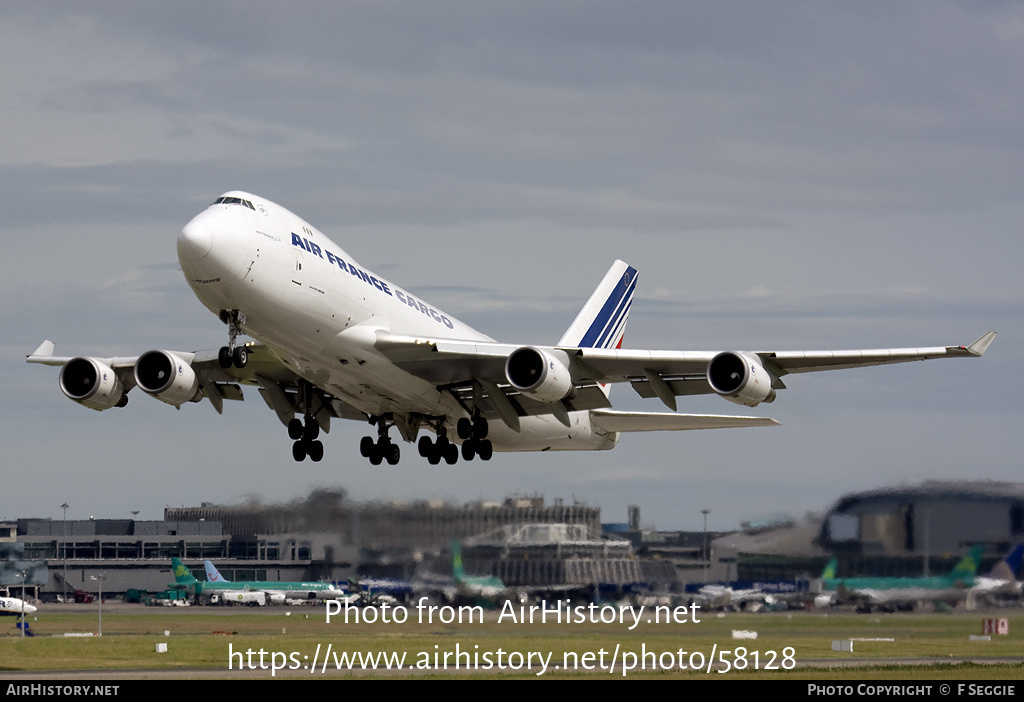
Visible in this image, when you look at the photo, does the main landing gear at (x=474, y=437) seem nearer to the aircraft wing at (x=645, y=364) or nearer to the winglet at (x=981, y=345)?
the aircraft wing at (x=645, y=364)

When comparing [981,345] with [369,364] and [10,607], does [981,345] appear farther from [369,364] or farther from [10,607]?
[10,607]

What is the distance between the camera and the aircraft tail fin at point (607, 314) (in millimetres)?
45362

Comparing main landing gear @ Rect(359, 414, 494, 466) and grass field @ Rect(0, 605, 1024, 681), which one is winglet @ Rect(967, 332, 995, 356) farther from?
main landing gear @ Rect(359, 414, 494, 466)

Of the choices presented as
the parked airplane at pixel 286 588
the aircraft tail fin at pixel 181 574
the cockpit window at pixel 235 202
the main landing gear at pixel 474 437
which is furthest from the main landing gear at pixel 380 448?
the aircraft tail fin at pixel 181 574

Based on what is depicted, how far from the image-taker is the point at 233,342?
3111 centimetres

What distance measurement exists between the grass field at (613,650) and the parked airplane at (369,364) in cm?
745

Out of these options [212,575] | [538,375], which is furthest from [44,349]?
[212,575]

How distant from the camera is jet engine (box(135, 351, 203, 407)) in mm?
36000

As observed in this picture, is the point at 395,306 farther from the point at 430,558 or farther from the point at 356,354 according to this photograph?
the point at 430,558

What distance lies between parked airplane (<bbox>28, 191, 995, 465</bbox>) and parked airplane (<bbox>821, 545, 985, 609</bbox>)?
649 cm

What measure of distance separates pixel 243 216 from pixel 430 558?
18176mm

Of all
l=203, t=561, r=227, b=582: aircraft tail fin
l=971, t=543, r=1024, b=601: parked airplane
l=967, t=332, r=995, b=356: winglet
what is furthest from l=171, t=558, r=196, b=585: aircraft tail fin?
l=967, t=332, r=995, b=356: winglet

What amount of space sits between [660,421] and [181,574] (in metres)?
43.1
